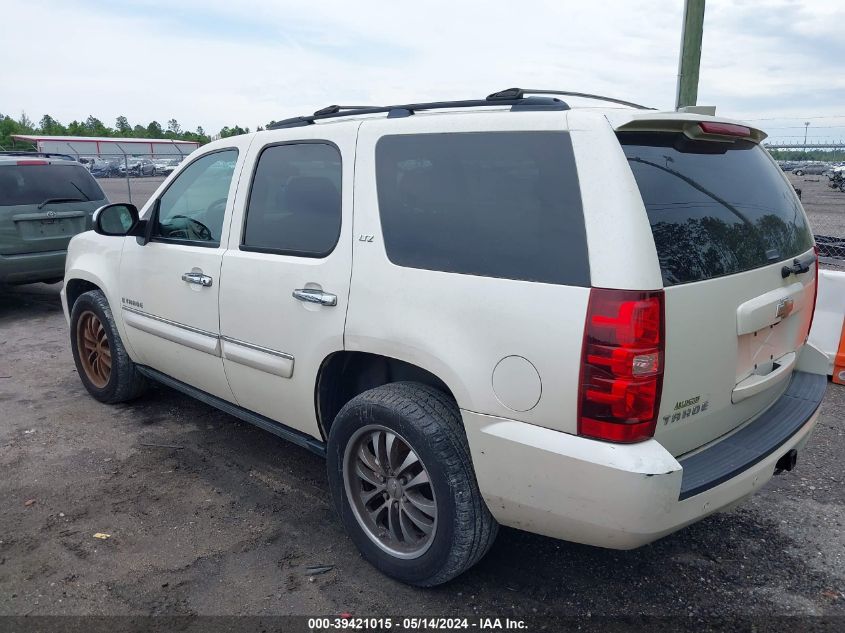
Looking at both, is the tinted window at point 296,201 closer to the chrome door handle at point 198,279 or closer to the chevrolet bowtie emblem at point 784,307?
the chrome door handle at point 198,279

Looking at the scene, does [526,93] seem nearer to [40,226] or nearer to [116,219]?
[116,219]

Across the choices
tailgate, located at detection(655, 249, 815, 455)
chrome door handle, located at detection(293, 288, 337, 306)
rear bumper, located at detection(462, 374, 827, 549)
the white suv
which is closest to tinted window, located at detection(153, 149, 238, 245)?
the white suv

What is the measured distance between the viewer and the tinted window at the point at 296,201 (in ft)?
10.3

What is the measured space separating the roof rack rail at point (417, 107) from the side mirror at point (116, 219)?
1.20m

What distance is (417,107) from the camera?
3033mm

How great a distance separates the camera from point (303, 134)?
11.1 feet

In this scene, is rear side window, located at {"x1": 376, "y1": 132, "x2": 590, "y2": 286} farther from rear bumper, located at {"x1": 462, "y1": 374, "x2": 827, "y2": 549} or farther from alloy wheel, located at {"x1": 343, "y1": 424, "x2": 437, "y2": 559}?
alloy wheel, located at {"x1": 343, "y1": 424, "x2": 437, "y2": 559}

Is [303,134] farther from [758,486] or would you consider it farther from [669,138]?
[758,486]

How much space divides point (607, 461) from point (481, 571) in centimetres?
109

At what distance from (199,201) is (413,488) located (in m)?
2.21

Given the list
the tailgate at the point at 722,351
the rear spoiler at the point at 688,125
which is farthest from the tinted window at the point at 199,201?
the tailgate at the point at 722,351

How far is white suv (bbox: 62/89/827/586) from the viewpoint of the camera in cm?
224

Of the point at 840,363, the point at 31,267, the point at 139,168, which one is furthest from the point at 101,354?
the point at 139,168


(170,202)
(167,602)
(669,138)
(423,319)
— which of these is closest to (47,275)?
(170,202)
